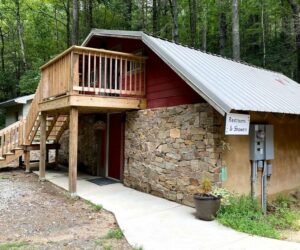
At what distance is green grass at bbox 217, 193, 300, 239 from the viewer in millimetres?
5445

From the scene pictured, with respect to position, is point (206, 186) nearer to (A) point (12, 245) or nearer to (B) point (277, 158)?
(B) point (277, 158)

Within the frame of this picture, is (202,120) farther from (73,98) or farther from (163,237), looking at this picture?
(73,98)

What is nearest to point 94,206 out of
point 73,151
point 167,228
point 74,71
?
point 73,151

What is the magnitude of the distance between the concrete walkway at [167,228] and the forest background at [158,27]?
964cm

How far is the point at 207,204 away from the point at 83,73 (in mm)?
4376

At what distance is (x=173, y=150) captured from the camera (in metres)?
7.49

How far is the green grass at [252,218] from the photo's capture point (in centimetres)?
545

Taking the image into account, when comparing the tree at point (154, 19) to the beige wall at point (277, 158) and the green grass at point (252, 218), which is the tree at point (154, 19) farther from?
the green grass at point (252, 218)

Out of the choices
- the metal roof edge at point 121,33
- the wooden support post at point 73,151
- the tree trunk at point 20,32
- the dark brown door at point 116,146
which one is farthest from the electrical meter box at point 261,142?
the tree trunk at point 20,32

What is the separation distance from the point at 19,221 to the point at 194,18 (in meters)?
18.5

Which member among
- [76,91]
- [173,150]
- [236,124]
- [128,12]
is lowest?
[173,150]

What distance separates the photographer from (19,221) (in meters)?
6.21

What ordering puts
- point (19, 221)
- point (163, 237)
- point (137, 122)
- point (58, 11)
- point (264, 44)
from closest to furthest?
point (163, 237) → point (19, 221) → point (137, 122) → point (264, 44) → point (58, 11)

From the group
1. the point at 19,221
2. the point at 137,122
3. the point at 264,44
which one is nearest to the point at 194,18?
the point at 264,44
